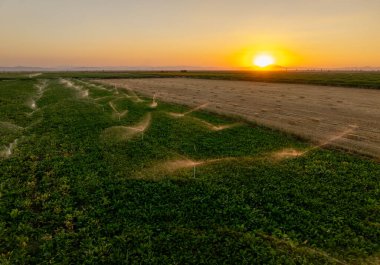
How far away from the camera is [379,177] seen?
38.9 feet

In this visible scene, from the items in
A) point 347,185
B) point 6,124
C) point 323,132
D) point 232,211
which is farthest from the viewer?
point 6,124

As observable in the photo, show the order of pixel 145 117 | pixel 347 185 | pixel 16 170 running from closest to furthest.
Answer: pixel 347 185
pixel 16 170
pixel 145 117

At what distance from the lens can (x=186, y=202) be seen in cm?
1007

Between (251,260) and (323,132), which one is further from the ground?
(323,132)

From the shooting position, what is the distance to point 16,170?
13.4 meters

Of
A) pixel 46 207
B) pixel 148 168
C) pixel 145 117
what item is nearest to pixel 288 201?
pixel 148 168

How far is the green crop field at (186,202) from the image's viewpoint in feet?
24.8

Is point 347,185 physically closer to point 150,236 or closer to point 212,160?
point 212,160

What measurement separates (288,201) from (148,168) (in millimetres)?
6848

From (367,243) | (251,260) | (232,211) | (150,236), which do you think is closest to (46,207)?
(150,236)

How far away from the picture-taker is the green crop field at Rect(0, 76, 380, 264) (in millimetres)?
7574

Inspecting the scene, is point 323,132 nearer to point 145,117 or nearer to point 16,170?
point 145,117

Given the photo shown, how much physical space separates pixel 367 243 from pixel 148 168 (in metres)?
9.43

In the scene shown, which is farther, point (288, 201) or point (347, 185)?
point (347, 185)
